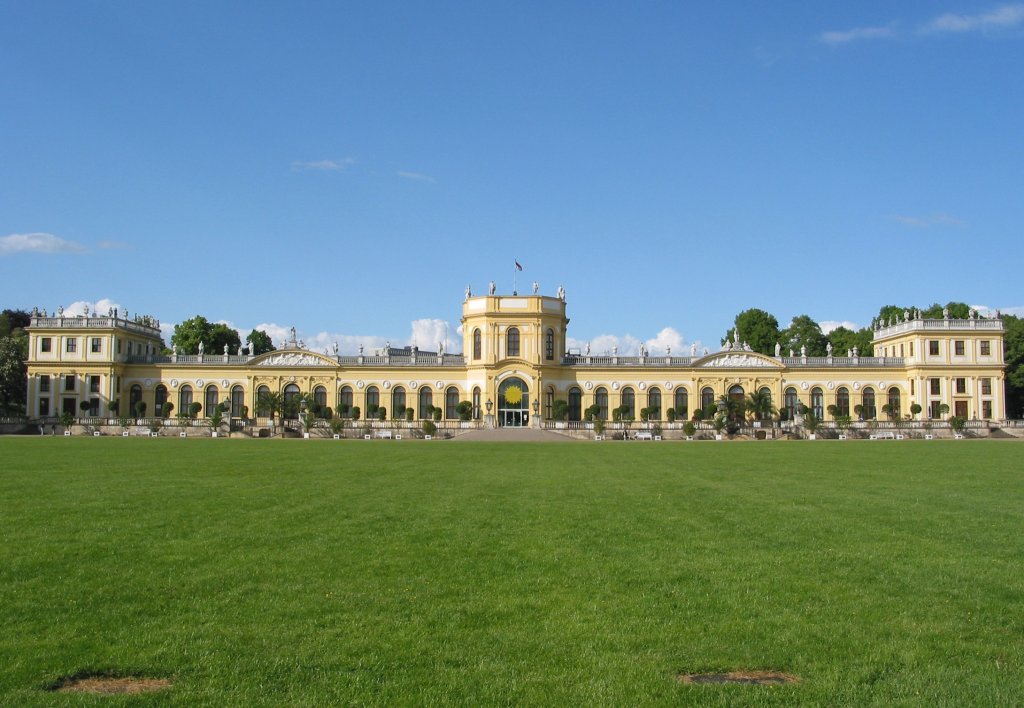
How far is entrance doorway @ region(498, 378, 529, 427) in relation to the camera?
7231 centimetres

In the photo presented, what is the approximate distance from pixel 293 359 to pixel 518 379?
19.1 m

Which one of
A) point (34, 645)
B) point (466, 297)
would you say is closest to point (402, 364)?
point (466, 297)

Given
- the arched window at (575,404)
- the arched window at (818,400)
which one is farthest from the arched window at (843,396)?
the arched window at (575,404)

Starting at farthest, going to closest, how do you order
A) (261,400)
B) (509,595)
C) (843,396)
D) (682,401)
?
(843,396) < (682,401) < (261,400) < (509,595)

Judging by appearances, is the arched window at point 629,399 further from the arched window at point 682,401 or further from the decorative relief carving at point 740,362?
the decorative relief carving at point 740,362

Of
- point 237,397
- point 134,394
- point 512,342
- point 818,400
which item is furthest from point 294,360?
point 818,400

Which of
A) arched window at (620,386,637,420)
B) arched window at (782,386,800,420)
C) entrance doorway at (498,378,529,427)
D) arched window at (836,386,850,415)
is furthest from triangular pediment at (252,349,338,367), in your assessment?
arched window at (836,386,850,415)

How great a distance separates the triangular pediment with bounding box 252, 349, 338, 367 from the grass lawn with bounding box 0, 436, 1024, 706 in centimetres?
5659

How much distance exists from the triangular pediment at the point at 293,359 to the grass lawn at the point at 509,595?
2228 inches

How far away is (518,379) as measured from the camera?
238 ft

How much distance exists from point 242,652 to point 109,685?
3.50 ft

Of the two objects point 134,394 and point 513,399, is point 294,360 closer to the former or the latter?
point 134,394

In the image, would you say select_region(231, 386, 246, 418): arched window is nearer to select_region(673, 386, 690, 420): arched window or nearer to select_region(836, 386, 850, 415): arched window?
select_region(673, 386, 690, 420): arched window

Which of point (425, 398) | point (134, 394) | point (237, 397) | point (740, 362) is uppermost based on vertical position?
point (740, 362)
